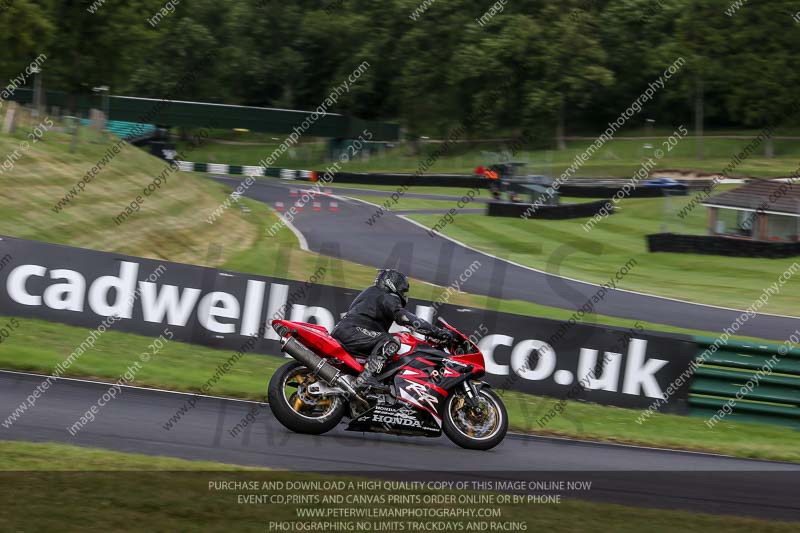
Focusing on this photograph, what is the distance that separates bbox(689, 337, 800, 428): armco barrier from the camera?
12.6 meters

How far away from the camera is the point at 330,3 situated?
70.3m

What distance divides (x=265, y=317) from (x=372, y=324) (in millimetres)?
4212

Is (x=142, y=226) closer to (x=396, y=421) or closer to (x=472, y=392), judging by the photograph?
(x=396, y=421)

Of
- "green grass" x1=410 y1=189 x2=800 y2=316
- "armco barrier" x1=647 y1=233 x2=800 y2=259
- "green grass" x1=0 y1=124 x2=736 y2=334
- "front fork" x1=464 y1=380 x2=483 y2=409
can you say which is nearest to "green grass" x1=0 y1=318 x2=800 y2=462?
"front fork" x1=464 y1=380 x2=483 y2=409

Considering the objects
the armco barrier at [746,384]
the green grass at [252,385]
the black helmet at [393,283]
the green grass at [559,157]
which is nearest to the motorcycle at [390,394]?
the black helmet at [393,283]

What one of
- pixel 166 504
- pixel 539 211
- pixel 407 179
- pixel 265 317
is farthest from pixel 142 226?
pixel 407 179

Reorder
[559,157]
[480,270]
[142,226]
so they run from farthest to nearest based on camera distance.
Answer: [559,157], [480,270], [142,226]

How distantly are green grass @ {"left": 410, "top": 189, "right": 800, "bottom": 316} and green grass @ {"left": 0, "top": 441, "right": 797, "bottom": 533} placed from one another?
17230 millimetres

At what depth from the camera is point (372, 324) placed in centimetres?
962

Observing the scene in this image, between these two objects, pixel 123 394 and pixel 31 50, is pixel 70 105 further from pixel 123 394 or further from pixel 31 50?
pixel 123 394

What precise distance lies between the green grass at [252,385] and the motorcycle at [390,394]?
5.82 feet

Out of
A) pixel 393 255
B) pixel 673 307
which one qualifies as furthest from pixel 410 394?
pixel 393 255

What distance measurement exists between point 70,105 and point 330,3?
3215cm

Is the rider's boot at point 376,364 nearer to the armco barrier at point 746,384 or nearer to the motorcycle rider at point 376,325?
the motorcycle rider at point 376,325
